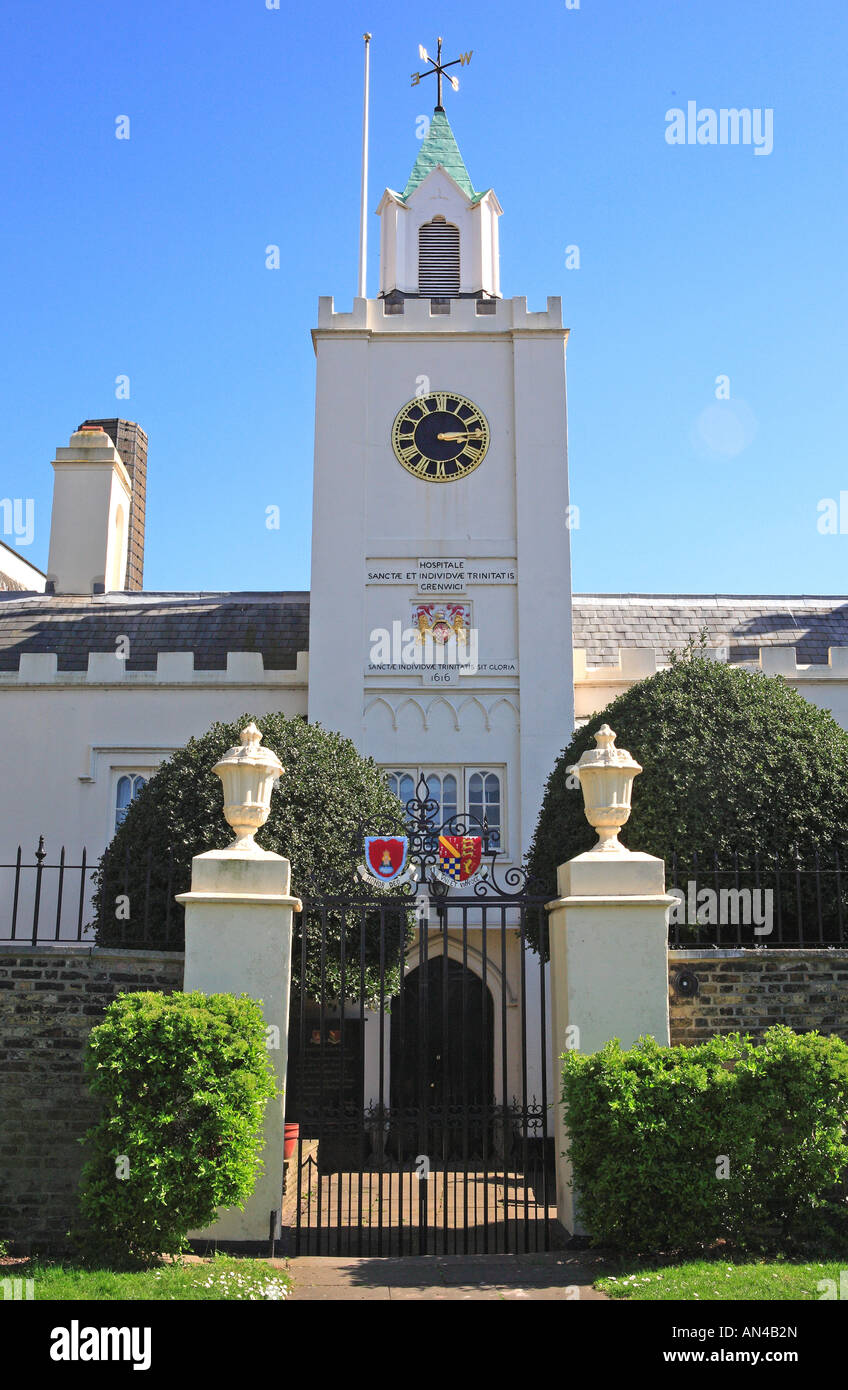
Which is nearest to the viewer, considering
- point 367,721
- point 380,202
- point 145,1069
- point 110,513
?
point 145,1069

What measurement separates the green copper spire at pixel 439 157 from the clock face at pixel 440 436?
4708 mm

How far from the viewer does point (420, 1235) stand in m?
8.73

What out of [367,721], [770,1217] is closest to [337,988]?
[367,721]

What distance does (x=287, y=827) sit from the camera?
14352 mm

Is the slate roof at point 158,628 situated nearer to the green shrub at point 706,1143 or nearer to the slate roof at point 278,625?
the slate roof at point 278,625

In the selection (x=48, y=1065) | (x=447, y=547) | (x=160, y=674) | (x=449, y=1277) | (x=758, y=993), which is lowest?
(x=449, y=1277)

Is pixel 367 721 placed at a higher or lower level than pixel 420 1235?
higher

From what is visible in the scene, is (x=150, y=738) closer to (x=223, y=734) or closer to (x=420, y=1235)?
(x=223, y=734)

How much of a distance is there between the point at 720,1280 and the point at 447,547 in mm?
14177

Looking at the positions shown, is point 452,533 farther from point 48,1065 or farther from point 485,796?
point 48,1065

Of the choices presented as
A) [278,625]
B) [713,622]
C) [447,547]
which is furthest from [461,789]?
[713,622]

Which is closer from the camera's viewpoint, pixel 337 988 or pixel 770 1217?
pixel 770 1217
